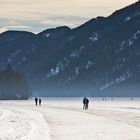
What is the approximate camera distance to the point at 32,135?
25.5m

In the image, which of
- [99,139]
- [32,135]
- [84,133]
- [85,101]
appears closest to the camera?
[99,139]

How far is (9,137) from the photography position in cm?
2423

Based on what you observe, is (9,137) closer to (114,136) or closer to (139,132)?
(114,136)

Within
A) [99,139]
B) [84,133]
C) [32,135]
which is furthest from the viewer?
[84,133]

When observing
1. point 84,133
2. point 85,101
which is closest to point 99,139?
point 84,133

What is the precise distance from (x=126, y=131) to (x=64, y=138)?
5.18m

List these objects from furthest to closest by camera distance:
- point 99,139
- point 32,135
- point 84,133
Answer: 1. point 84,133
2. point 32,135
3. point 99,139

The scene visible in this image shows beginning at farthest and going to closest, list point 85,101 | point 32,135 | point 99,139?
point 85,101
point 32,135
point 99,139

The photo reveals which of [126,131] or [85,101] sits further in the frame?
[85,101]

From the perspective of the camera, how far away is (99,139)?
23766 mm

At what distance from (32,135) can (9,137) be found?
1583 mm

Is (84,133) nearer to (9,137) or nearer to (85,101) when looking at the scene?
(9,137)

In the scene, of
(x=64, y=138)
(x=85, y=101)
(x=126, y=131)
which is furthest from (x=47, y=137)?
(x=85, y=101)

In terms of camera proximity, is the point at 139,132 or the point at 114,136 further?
the point at 139,132
